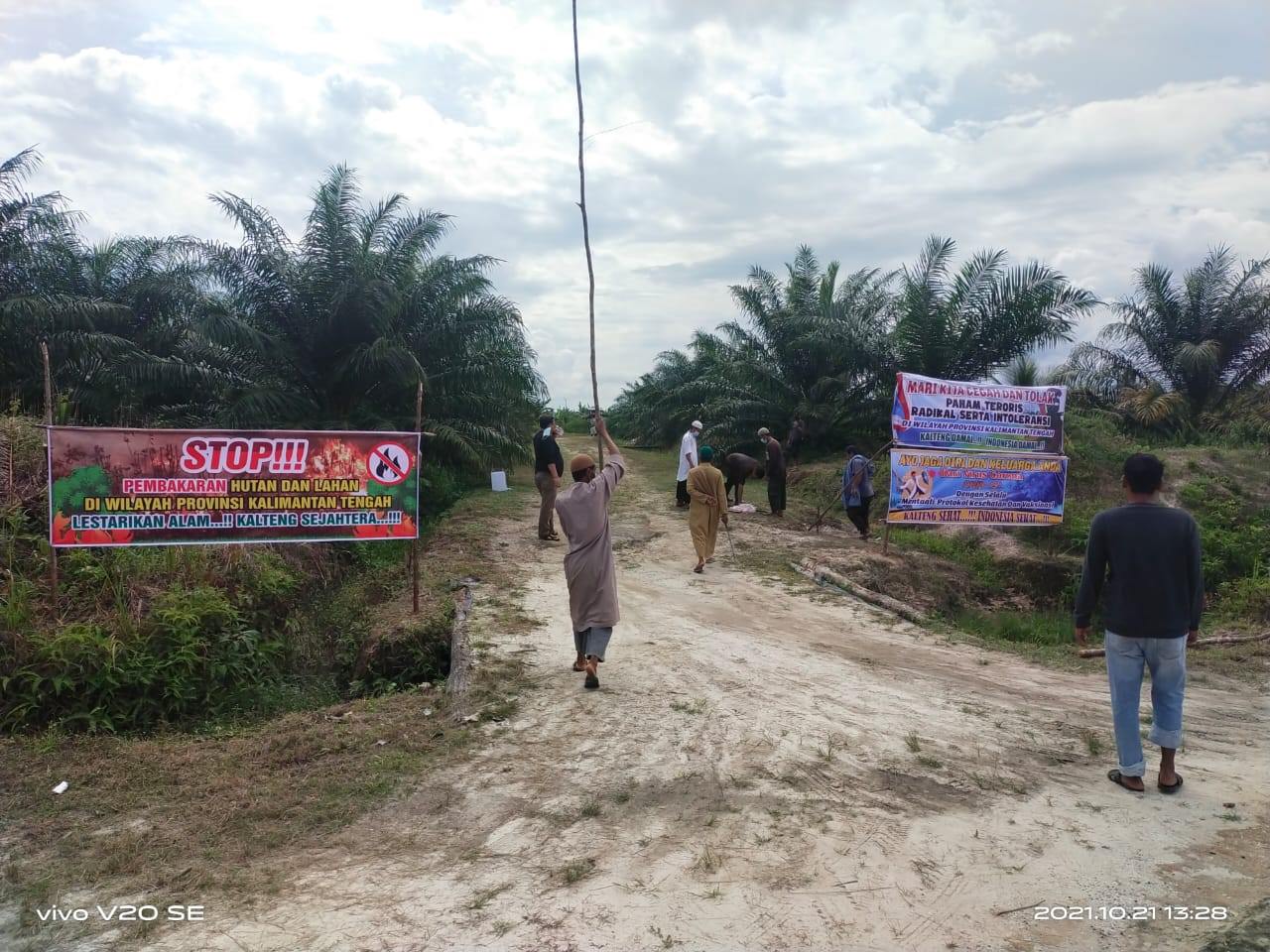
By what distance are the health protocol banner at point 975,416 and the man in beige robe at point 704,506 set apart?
7.49ft

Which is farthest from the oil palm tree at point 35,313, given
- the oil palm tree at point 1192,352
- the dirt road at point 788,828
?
the oil palm tree at point 1192,352

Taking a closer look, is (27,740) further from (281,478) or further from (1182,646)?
(1182,646)

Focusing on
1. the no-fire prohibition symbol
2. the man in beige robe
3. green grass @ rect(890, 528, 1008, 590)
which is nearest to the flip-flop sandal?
the no-fire prohibition symbol

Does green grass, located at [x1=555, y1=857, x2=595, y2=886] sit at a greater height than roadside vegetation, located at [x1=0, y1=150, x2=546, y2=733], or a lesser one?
lesser

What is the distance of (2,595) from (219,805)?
142 inches

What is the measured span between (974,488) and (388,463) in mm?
7286

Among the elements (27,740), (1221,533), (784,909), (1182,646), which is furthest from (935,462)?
(27,740)

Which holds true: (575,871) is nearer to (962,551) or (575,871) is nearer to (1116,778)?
(1116,778)

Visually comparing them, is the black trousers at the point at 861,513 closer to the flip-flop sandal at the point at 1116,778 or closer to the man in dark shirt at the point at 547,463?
the man in dark shirt at the point at 547,463

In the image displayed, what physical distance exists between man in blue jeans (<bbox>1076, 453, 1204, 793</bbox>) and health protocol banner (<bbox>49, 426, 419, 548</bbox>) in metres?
5.39

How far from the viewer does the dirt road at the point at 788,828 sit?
331cm

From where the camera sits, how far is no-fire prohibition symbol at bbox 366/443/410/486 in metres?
7.54

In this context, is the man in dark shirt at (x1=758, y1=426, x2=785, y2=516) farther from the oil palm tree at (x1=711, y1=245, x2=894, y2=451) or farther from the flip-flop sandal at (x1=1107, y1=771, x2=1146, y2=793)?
the flip-flop sandal at (x1=1107, y1=771, x2=1146, y2=793)

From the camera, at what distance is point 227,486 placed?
7.07 m
